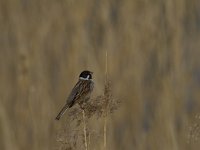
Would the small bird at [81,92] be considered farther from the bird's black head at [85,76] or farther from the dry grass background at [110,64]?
the dry grass background at [110,64]

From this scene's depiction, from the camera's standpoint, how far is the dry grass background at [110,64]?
11.5ft

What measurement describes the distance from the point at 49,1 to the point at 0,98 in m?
0.76

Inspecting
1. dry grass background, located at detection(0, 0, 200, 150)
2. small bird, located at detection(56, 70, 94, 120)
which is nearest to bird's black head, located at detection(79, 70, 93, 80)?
small bird, located at detection(56, 70, 94, 120)

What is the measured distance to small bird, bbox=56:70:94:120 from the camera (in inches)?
100

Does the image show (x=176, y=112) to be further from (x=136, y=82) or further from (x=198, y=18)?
(x=198, y=18)

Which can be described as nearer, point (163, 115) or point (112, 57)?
point (163, 115)

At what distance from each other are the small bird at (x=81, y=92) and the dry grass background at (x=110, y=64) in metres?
0.63

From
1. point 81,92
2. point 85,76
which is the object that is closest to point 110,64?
point 85,76

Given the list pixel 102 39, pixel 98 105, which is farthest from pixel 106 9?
pixel 98 105

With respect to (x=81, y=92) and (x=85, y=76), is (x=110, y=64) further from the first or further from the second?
(x=81, y=92)

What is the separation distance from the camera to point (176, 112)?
3.51 meters

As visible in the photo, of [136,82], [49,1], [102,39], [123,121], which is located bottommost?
[123,121]

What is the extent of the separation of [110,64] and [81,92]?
1.12 meters

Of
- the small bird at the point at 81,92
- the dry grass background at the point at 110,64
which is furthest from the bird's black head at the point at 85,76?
the dry grass background at the point at 110,64
